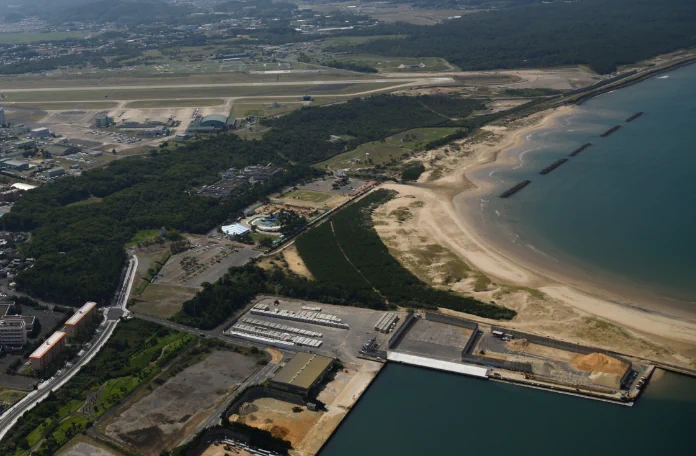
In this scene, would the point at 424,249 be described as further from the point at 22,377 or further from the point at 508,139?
the point at 508,139

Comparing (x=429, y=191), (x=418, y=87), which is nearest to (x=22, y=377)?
(x=429, y=191)

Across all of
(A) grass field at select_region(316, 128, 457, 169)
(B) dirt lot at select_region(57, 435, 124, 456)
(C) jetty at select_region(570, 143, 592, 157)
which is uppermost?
(C) jetty at select_region(570, 143, 592, 157)

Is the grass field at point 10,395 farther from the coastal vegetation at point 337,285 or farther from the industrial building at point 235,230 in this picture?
the industrial building at point 235,230

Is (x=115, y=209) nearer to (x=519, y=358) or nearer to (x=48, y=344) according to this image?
(x=48, y=344)

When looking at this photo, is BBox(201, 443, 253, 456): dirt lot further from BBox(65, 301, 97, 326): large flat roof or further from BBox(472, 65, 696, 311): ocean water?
BBox(472, 65, 696, 311): ocean water

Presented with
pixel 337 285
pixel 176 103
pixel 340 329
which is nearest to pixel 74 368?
pixel 340 329

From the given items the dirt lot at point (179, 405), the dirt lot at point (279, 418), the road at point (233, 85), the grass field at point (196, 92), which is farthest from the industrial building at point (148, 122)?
the dirt lot at point (279, 418)

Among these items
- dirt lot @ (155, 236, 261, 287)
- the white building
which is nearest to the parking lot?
dirt lot @ (155, 236, 261, 287)
